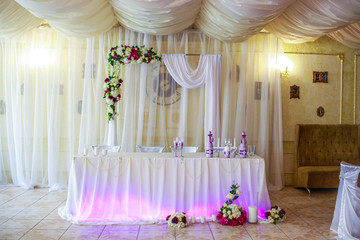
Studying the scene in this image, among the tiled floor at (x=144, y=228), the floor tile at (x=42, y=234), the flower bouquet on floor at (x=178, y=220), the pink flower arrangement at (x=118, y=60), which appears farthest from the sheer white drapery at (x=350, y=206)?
the pink flower arrangement at (x=118, y=60)

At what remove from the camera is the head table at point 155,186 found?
14.4 feet

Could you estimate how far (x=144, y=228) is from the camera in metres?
4.14

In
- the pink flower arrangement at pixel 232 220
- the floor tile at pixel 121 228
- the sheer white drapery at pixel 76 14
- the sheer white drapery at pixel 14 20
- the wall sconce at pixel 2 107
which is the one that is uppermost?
the sheer white drapery at pixel 14 20

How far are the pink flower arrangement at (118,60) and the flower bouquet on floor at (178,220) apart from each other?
90.9 inches

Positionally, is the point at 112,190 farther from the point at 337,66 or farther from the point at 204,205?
the point at 337,66

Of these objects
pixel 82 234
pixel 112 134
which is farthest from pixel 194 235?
pixel 112 134

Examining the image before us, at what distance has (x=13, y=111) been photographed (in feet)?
20.5

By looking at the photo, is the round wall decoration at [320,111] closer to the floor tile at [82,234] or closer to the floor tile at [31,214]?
the floor tile at [82,234]

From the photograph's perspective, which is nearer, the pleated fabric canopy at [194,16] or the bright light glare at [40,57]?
the pleated fabric canopy at [194,16]

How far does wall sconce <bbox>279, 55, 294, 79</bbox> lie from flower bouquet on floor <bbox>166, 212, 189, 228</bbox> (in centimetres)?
375

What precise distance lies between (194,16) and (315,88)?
3.13 m

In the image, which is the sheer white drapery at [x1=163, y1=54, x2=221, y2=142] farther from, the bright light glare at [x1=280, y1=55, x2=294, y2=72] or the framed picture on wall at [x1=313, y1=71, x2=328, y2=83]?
the framed picture on wall at [x1=313, y1=71, x2=328, y2=83]

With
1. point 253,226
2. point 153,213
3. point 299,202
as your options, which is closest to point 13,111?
point 153,213

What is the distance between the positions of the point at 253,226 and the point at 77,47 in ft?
14.7
